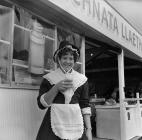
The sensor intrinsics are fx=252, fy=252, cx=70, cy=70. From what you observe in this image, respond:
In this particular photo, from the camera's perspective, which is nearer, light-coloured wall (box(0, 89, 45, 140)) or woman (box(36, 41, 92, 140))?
woman (box(36, 41, 92, 140))

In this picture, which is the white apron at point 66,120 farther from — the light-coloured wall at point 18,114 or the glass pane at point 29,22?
the glass pane at point 29,22

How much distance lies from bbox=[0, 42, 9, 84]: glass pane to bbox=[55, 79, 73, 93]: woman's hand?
37.6 inches

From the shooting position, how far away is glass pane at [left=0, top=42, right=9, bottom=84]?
8.01ft

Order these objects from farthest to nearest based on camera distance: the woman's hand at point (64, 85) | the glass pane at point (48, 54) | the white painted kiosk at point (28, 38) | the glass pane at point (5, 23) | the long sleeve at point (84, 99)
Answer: the glass pane at point (48, 54)
the glass pane at point (5, 23)
the white painted kiosk at point (28, 38)
the long sleeve at point (84, 99)
the woman's hand at point (64, 85)

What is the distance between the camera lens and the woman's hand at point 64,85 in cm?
164

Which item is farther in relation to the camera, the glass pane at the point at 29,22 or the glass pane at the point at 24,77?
the glass pane at the point at 29,22

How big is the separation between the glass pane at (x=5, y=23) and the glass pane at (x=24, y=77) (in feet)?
1.10

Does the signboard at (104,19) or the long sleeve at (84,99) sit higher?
the signboard at (104,19)

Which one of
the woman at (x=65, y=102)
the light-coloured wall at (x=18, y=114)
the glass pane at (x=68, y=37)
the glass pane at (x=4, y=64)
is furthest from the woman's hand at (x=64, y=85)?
the glass pane at (x=68, y=37)

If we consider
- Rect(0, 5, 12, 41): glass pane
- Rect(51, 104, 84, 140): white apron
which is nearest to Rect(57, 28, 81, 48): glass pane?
Rect(0, 5, 12, 41): glass pane

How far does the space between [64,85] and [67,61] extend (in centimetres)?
23

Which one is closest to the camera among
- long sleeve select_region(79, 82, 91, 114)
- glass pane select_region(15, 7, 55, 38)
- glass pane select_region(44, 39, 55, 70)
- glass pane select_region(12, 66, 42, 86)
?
long sleeve select_region(79, 82, 91, 114)

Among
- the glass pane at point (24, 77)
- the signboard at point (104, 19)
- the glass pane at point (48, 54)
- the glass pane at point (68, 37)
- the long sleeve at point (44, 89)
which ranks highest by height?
the signboard at point (104, 19)

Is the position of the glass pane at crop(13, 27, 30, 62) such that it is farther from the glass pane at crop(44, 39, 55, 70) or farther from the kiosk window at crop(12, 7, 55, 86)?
the glass pane at crop(44, 39, 55, 70)
